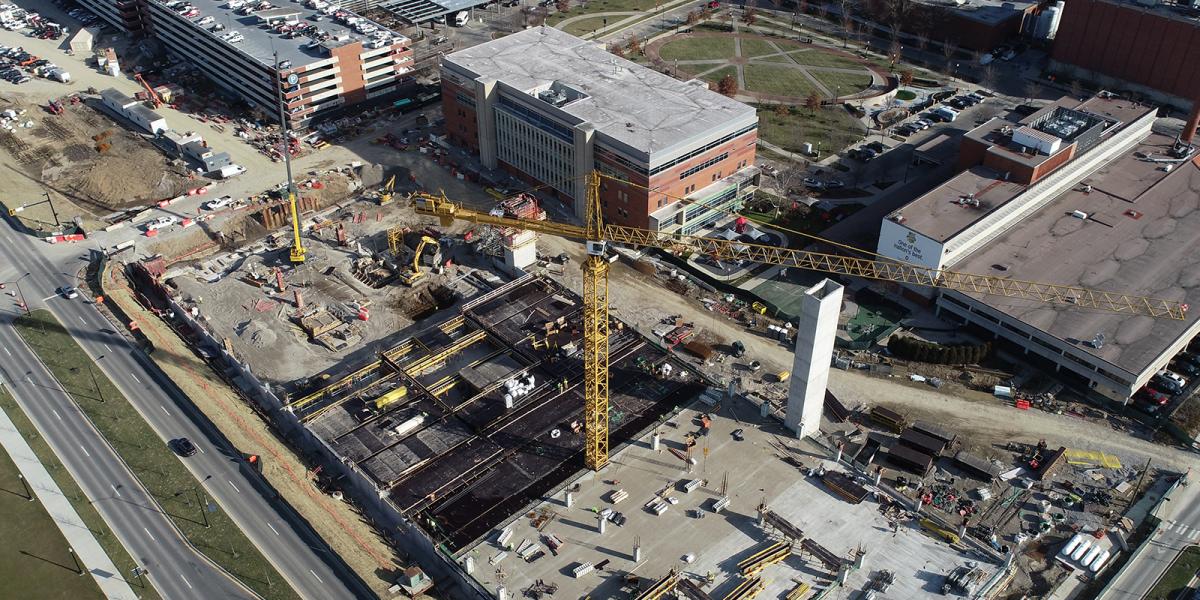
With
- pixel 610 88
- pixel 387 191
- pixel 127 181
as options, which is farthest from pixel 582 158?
pixel 127 181

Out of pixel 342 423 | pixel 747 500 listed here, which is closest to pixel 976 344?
pixel 747 500

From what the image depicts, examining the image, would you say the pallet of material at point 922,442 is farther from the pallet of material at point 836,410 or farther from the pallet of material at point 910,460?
the pallet of material at point 836,410

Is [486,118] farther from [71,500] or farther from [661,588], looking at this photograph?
[661,588]

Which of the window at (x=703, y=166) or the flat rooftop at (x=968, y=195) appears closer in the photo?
the flat rooftop at (x=968, y=195)

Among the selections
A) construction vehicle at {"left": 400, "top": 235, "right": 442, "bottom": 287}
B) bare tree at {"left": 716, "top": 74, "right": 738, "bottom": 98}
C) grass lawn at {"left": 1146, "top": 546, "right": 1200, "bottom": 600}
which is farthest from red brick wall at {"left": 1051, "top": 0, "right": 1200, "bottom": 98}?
construction vehicle at {"left": 400, "top": 235, "right": 442, "bottom": 287}

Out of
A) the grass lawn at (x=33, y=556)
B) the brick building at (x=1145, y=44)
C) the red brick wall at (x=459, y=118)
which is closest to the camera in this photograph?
the grass lawn at (x=33, y=556)

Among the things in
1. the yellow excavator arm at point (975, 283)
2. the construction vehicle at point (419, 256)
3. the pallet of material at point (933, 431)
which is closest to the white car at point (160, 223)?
the construction vehicle at point (419, 256)

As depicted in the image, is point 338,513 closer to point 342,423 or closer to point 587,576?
point 342,423
